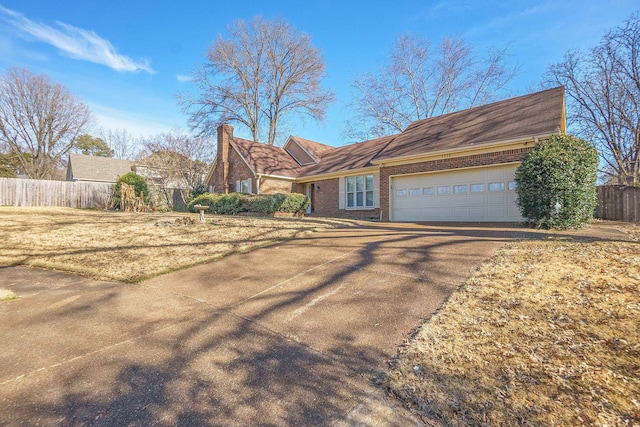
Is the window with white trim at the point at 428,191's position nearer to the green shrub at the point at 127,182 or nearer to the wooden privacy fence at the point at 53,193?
the green shrub at the point at 127,182

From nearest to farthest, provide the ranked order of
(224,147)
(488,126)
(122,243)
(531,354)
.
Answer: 1. (531,354)
2. (122,243)
3. (488,126)
4. (224,147)

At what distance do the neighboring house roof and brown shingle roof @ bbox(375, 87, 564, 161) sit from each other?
1188 inches

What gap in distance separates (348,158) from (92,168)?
29.9 m

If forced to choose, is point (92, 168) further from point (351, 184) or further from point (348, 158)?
point (351, 184)

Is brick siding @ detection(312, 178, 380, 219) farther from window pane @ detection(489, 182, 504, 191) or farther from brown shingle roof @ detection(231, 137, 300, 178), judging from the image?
window pane @ detection(489, 182, 504, 191)

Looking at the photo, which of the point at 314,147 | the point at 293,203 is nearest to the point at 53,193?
the point at 293,203

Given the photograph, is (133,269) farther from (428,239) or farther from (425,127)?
(425,127)

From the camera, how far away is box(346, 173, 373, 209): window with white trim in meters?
15.9

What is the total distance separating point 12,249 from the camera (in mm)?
6793

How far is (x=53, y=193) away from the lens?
57.7ft

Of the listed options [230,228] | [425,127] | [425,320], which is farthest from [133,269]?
[425,127]

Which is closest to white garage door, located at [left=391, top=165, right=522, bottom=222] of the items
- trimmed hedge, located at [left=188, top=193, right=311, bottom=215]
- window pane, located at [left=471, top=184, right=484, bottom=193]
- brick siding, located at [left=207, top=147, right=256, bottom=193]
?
window pane, located at [left=471, top=184, right=484, bottom=193]

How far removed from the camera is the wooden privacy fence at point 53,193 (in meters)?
16.6

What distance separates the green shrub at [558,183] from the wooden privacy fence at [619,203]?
A: 5.99 meters
